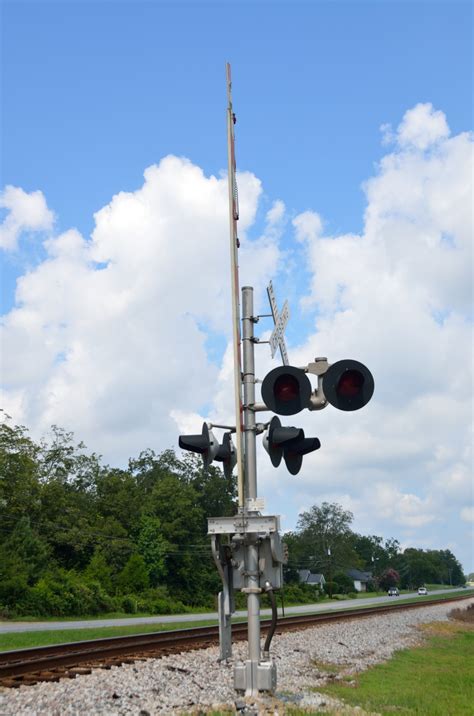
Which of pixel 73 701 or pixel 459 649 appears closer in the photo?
pixel 73 701

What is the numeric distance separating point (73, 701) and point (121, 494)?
57210 millimetres

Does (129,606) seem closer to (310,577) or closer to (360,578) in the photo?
(310,577)

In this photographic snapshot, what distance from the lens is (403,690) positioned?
11.6 m

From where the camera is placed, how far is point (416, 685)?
12.4 metres

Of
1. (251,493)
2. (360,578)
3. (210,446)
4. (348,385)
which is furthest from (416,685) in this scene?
(360,578)

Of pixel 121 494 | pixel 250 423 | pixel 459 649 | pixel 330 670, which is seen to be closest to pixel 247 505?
pixel 250 423

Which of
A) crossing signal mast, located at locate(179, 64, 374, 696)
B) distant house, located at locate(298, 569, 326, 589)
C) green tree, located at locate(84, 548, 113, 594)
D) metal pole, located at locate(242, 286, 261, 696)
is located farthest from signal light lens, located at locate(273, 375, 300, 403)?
distant house, located at locate(298, 569, 326, 589)

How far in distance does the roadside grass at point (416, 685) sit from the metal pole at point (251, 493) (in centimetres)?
265

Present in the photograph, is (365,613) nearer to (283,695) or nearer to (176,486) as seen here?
(283,695)

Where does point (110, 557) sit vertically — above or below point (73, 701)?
above

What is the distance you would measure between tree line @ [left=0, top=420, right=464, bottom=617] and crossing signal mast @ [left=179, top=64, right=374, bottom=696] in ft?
93.6

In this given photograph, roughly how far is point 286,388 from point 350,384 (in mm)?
677

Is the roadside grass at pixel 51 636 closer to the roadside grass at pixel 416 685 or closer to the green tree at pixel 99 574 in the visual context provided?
the roadside grass at pixel 416 685

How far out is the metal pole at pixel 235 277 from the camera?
7.77 metres
